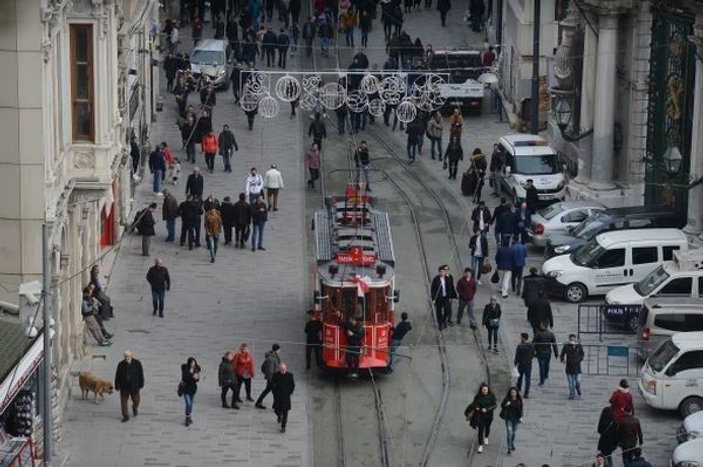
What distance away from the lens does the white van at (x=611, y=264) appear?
2440 inches

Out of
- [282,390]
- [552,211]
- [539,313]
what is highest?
[552,211]

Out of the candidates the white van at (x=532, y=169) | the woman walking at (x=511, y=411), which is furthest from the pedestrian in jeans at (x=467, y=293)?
the white van at (x=532, y=169)

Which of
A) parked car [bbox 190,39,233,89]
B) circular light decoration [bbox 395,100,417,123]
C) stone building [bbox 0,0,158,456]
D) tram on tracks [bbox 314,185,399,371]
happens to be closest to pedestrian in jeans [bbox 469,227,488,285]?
tram on tracks [bbox 314,185,399,371]

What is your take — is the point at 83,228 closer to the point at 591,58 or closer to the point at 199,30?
the point at 591,58

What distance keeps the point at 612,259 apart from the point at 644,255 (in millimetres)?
779

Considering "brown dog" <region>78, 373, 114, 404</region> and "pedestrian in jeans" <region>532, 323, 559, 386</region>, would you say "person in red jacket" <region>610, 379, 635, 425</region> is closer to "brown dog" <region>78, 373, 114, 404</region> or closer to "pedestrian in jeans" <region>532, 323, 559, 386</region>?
"pedestrian in jeans" <region>532, 323, 559, 386</region>

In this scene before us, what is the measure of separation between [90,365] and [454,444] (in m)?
8.82

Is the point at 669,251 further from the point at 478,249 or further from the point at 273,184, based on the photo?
the point at 273,184

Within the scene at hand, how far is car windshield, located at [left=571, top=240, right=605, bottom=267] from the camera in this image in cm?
6216

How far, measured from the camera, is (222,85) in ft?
282

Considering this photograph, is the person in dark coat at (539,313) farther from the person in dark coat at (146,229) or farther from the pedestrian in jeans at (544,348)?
the person in dark coat at (146,229)

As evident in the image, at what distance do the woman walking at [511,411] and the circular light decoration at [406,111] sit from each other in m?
24.1

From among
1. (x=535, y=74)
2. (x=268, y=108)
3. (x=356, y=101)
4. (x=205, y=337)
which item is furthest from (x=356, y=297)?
(x=356, y=101)

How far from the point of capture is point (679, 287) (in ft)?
194
